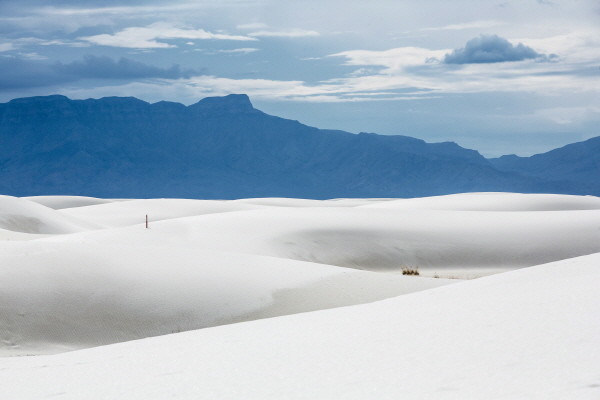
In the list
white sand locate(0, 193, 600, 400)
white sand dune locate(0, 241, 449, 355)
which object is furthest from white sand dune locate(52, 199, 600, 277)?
white sand dune locate(0, 241, 449, 355)

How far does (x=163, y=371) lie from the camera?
7141 millimetres

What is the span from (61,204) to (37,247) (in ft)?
224

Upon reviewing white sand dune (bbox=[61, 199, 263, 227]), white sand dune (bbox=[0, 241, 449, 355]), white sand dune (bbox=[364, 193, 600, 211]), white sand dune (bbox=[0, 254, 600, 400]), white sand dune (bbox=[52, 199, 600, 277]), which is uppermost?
white sand dune (bbox=[0, 254, 600, 400])

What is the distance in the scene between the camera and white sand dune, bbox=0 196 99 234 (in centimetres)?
4025

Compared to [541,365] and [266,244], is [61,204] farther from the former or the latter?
[541,365]

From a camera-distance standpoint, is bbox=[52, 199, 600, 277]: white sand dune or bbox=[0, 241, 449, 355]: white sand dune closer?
bbox=[0, 241, 449, 355]: white sand dune

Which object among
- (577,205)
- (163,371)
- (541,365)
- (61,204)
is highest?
(541,365)

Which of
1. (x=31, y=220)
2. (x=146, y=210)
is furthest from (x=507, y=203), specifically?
(x=31, y=220)

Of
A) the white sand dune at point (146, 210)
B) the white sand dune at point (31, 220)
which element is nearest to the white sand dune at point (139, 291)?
the white sand dune at point (31, 220)

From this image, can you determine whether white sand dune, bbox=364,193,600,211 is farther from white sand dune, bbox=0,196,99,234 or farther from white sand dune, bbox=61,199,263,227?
white sand dune, bbox=0,196,99,234

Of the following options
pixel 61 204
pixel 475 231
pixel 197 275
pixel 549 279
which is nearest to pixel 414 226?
pixel 475 231

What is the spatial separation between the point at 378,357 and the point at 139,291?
10.3m

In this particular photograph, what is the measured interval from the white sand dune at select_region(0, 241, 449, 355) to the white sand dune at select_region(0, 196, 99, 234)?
22.8m

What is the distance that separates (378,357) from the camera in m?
6.60
